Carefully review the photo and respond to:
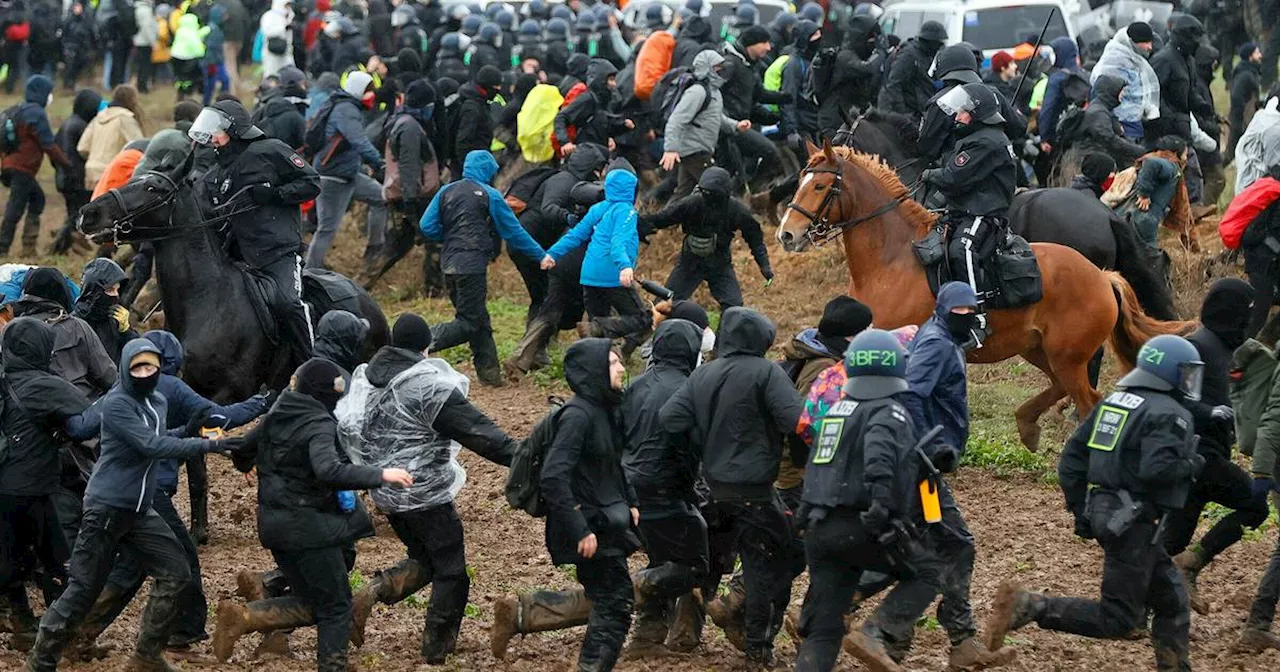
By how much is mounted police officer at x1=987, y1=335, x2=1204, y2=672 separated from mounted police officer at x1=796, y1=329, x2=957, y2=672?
75cm

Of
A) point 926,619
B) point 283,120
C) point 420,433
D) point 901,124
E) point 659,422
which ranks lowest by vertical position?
point 926,619

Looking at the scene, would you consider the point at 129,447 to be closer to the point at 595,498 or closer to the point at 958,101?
the point at 595,498

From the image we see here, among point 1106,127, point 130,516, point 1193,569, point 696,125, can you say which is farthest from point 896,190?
point 130,516

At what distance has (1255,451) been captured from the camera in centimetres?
925

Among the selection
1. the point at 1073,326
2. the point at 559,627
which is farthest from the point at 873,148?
the point at 559,627

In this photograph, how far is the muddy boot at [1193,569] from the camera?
32.9ft

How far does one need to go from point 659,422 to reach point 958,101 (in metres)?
4.77

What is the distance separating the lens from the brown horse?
12.9 meters

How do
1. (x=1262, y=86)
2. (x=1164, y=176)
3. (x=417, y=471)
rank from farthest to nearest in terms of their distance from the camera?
(x=1262, y=86), (x=1164, y=176), (x=417, y=471)

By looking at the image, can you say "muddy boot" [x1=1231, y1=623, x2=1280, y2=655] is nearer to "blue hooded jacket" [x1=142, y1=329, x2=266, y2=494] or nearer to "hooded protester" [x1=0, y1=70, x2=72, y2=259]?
"blue hooded jacket" [x1=142, y1=329, x2=266, y2=494]

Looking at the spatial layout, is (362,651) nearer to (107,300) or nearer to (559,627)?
(559,627)

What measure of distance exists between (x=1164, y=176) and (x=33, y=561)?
404 inches

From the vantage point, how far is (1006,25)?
24.9 metres

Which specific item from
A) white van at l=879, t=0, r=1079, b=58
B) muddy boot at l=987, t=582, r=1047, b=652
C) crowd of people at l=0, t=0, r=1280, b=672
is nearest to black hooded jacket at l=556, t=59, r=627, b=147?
crowd of people at l=0, t=0, r=1280, b=672
